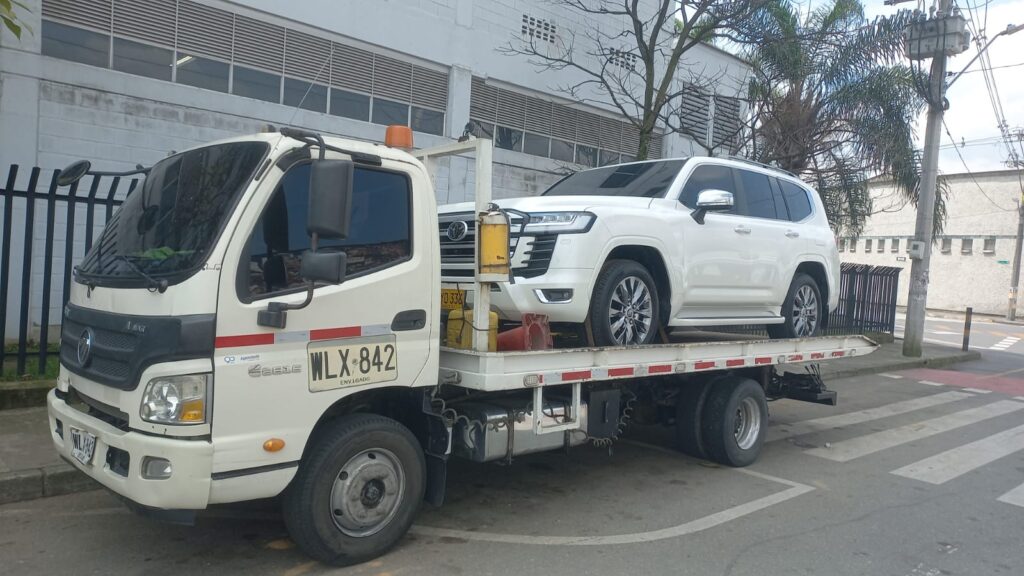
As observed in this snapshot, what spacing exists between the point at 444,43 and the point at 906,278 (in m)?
36.5

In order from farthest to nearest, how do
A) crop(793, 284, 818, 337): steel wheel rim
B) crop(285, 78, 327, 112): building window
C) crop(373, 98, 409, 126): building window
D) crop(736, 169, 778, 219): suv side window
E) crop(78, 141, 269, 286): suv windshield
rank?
crop(373, 98, 409, 126): building window → crop(285, 78, 327, 112): building window → crop(793, 284, 818, 337): steel wheel rim → crop(736, 169, 778, 219): suv side window → crop(78, 141, 269, 286): suv windshield

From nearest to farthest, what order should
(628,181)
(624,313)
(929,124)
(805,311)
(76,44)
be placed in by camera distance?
(624,313) < (628,181) < (805,311) < (76,44) < (929,124)

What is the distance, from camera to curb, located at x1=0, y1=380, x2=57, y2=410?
22.6ft

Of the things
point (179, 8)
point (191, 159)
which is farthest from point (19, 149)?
point (191, 159)

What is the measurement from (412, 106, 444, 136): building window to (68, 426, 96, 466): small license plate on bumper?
9017 millimetres

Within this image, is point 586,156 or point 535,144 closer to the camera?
point 535,144

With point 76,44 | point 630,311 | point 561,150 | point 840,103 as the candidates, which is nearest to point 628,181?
point 630,311

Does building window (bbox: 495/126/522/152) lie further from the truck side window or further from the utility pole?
the truck side window

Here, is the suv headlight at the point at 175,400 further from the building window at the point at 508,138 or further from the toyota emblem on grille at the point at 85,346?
the building window at the point at 508,138

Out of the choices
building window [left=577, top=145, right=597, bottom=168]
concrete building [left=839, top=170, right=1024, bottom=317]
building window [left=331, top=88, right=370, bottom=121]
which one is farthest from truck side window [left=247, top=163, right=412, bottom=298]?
concrete building [left=839, top=170, right=1024, bottom=317]

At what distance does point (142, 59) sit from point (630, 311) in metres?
7.45

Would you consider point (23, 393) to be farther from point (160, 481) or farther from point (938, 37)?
point (938, 37)

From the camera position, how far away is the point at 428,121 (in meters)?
12.6

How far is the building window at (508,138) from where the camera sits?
45.0 feet
